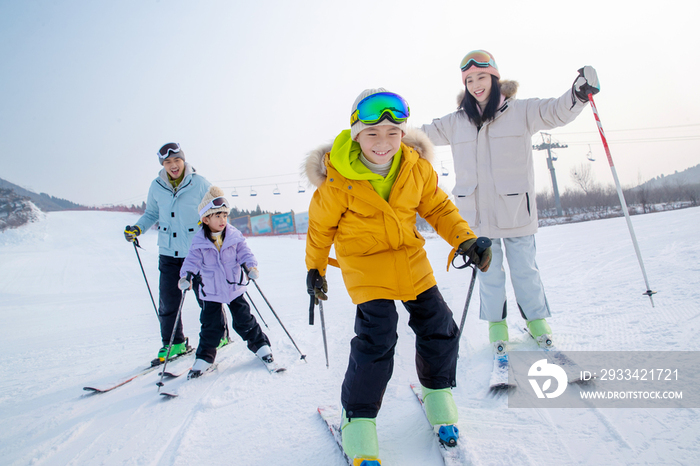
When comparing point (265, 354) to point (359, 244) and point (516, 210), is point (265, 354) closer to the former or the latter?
point (359, 244)

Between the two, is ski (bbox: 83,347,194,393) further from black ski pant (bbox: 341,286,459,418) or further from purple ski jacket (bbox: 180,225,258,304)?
black ski pant (bbox: 341,286,459,418)

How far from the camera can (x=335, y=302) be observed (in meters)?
5.33

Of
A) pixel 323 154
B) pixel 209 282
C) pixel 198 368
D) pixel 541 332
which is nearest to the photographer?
pixel 323 154

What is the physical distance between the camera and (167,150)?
3.62 metres

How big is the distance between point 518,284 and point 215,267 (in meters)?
2.60

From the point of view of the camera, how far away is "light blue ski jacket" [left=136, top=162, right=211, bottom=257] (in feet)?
12.0

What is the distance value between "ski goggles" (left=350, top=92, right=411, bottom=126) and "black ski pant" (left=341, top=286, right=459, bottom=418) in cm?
91

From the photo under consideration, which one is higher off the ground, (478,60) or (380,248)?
(478,60)

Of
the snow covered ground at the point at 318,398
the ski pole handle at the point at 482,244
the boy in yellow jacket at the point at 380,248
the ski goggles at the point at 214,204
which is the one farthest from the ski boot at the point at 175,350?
the ski pole handle at the point at 482,244

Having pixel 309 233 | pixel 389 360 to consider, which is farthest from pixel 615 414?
pixel 309 233

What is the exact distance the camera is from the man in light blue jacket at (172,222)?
12.0ft

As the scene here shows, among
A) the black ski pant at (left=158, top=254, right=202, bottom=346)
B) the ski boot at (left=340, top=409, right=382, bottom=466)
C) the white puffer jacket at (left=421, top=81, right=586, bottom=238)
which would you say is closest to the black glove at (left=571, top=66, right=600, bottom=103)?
the white puffer jacket at (left=421, top=81, right=586, bottom=238)

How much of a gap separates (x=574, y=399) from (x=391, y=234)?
1.29m

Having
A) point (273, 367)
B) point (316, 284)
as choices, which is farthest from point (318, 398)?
point (316, 284)
